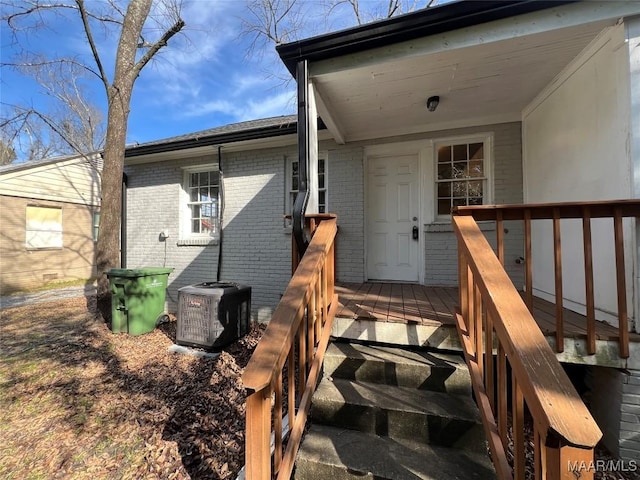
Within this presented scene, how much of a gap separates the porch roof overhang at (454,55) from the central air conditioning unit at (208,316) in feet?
9.08

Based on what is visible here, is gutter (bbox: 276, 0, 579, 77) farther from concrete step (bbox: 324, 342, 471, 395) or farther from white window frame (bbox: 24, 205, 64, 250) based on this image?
white window frame (bbox: 24, 205, 64, 250)

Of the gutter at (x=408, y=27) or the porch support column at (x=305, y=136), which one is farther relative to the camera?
the porch support column at (x=305, y=136)

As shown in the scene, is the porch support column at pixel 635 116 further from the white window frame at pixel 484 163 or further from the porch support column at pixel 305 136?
the porch support column at pixel 305 136

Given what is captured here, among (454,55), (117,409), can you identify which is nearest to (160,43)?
(454,55)

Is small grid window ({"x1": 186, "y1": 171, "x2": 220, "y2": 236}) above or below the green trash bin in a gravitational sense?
above

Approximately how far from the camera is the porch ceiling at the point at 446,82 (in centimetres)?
249

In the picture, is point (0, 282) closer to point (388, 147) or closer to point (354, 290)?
point (354, 290)

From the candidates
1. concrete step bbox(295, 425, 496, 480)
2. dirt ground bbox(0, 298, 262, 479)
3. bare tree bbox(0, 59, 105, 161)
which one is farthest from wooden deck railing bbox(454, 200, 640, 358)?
bare tree bbox(0, 59, 105, 161)

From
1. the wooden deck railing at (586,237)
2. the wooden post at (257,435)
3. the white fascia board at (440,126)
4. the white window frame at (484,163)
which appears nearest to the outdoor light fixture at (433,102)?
the white fascia board at (440,126)

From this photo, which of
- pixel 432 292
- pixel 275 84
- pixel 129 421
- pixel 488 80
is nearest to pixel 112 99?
pixel 275 84

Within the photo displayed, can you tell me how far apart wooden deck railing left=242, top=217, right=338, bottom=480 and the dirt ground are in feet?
2.30

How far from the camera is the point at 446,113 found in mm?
3889

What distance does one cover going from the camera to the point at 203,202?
5906 millimetres

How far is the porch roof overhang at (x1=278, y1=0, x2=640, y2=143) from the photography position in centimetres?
226
